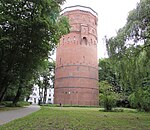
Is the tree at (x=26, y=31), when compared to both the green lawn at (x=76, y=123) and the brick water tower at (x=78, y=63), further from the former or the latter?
the brick water tower at (x=78, y=63)

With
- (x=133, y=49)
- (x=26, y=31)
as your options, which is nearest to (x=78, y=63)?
(x=26, y=31)

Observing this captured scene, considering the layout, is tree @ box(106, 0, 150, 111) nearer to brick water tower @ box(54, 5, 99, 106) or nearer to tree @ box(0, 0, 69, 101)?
tree @ box(0, 0, 69, 101)

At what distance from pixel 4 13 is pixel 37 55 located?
431 centimetres

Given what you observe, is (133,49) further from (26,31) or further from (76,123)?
(26,31)

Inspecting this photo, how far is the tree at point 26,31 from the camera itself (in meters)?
13.2

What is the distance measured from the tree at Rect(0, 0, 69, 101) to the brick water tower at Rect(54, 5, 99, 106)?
22124 mm

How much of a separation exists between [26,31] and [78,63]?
25.7 metres

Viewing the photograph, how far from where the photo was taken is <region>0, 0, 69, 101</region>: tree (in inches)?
521

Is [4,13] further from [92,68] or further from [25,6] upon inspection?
[92,68]

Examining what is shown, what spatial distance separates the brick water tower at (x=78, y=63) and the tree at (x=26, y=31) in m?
22.1

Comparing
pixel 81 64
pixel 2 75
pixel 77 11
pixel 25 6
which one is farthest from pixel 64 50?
pixel 25 6

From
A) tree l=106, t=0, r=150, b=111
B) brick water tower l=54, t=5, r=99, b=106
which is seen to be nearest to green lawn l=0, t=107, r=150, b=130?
tree l=106, t=0, r=150, b=111

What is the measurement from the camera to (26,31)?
47.6 ft

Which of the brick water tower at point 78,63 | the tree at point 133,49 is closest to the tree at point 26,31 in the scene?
the tree at point 133,49
